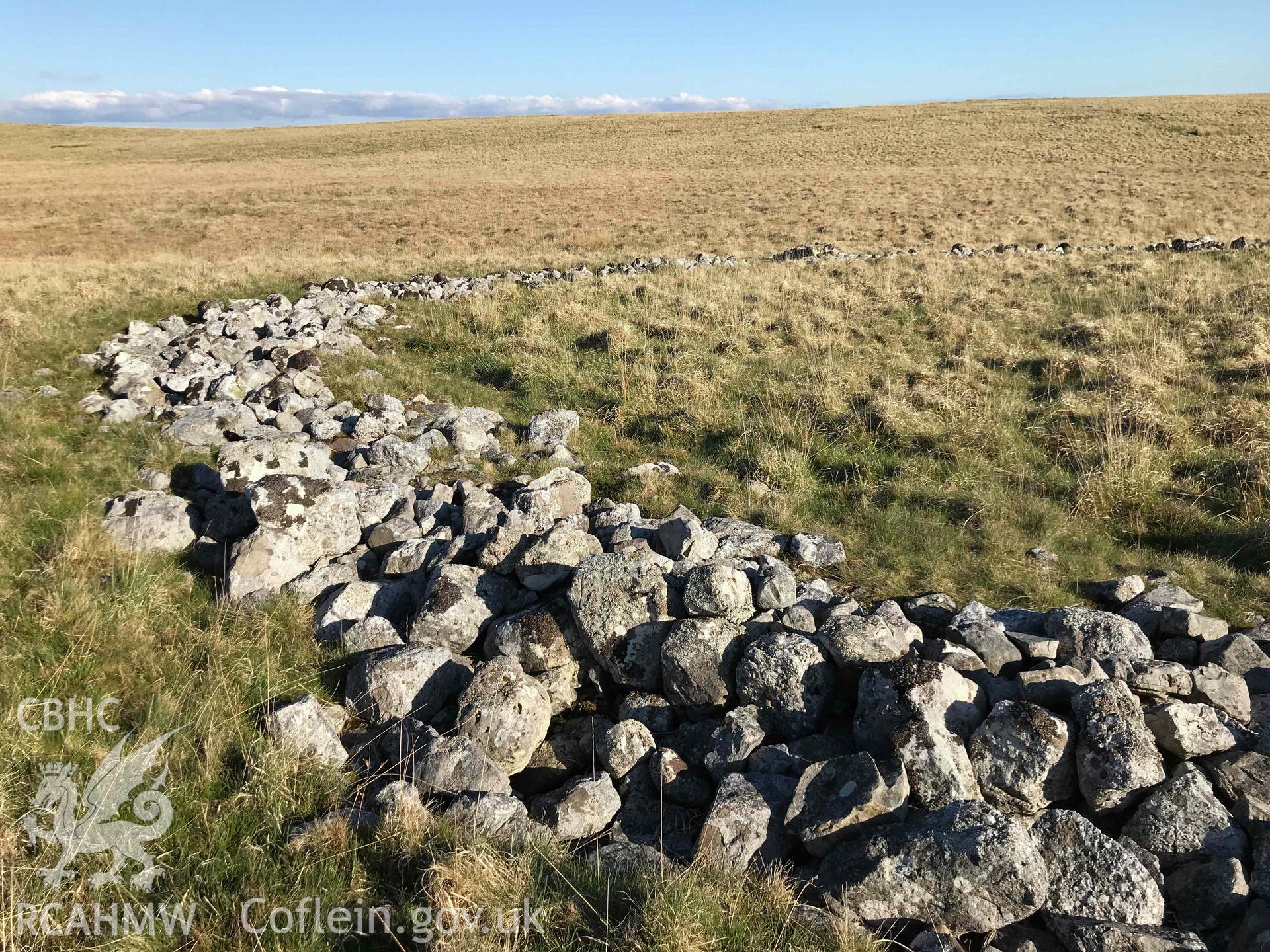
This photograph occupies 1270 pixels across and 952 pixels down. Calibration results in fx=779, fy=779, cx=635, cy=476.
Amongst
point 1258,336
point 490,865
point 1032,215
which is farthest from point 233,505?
point 1032,215

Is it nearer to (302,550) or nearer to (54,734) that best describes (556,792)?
(54,734)

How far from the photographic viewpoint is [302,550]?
5.97m

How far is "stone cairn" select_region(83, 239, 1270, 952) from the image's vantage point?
10.7 ft

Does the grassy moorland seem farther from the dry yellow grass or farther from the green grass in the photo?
the dry yellow grass

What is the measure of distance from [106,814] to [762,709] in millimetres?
3279

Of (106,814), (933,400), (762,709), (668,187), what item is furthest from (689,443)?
(668,187)

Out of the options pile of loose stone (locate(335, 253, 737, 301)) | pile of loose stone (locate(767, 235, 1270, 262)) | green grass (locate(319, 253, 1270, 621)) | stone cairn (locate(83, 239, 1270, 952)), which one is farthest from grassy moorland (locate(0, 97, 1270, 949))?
pile of loose stone (locate(767, 235, 1270, 262))

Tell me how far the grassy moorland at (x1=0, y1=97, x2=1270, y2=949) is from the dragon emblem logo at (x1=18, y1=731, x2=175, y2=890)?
7 centimetres

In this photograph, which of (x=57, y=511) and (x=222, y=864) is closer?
(x=222, y=864)

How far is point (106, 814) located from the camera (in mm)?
3477

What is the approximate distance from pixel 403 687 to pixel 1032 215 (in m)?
31.8

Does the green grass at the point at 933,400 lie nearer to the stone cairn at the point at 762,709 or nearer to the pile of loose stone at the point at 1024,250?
the stone cairn at the point at 762,709

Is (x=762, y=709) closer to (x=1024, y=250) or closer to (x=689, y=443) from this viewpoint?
(x=689, y=443)

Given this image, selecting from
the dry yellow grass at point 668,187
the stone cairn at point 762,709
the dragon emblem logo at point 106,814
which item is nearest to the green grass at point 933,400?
the stone cairn at point 762,709
